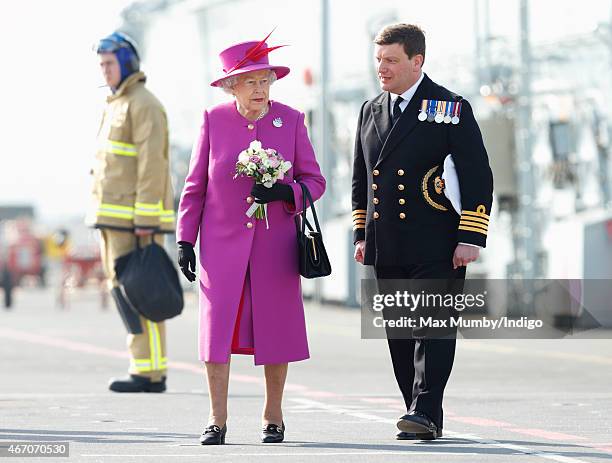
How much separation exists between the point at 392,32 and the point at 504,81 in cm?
1859

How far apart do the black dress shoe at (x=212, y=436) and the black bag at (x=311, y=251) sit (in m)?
0.86

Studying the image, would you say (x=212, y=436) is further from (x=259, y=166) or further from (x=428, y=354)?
(x=259, y=166)

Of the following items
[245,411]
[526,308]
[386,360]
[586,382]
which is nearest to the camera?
[245,411]

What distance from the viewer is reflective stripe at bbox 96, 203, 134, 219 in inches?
510

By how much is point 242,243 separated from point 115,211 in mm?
3552

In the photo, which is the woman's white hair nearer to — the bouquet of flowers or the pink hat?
the pink hat

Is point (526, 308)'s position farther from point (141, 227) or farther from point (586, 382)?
point (141, 227)

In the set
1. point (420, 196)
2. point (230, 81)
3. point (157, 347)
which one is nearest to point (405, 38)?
point (420, 196)

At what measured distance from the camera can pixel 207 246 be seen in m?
9.61

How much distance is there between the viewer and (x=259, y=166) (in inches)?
369

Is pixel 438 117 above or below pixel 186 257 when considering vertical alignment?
above

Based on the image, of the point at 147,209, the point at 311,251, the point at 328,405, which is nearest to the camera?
the point at 311,251

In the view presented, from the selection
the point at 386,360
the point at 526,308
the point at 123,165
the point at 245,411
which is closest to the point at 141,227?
the point at 123,165

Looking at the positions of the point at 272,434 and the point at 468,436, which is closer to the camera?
the point at 272,434
